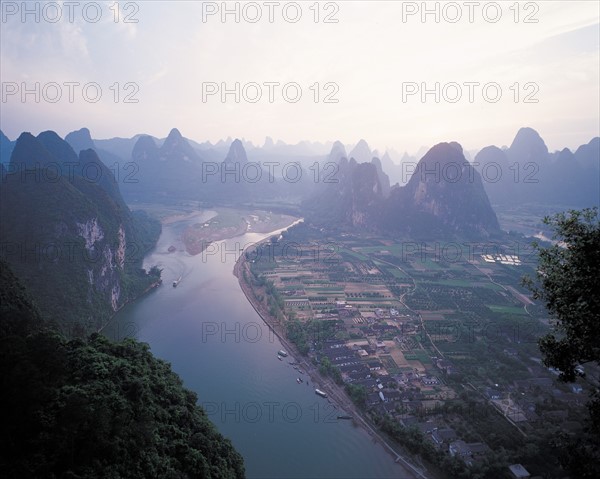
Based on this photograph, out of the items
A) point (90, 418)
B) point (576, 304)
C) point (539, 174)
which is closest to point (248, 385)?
point (90, 418)

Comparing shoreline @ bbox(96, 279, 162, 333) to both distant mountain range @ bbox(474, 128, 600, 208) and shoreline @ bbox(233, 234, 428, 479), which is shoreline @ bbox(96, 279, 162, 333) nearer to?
shoreline @ bbox(233, 234, 428, 479)

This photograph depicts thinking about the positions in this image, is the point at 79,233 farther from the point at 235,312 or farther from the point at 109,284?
the point at 235,312

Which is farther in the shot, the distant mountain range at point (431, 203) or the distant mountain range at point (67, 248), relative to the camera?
the distant mountain range at point (431, 203)

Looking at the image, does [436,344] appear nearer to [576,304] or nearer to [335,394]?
[335,394]

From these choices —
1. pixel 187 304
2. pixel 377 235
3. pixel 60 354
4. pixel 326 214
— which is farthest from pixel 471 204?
pixel 60 354

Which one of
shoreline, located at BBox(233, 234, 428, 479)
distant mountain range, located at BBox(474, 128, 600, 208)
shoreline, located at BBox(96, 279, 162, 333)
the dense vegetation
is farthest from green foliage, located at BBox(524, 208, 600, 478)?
distant mountain range, located at BBox(474, 128, 600, 208)

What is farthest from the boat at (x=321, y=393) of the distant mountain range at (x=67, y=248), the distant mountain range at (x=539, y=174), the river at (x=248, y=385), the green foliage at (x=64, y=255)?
the distant mountain range at (x=539, y=174)

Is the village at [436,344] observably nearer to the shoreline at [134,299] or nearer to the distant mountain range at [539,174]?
the shoreline at [134,299]
